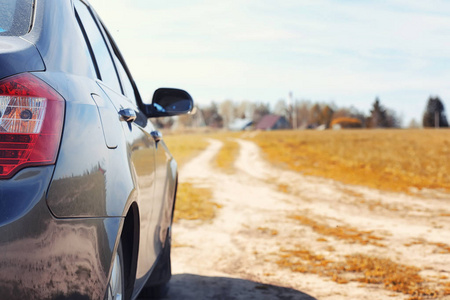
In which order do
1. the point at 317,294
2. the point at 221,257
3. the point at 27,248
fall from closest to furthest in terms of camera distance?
the point at 27,248
the point at 317,294
the point at 221,257

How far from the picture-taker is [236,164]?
67.3 ft

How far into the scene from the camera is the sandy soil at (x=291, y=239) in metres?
4.53

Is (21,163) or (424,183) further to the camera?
(424,183)

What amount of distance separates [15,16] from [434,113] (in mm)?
127316

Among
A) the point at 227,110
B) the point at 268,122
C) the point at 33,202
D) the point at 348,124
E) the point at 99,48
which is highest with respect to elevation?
the point at 227,110

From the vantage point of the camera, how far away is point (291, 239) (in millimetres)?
6691

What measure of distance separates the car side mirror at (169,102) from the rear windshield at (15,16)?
6.36ft

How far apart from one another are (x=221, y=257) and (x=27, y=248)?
171 inches

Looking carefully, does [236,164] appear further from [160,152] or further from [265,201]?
[160,152]

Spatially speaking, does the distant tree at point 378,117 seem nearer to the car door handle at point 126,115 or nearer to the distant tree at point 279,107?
the distant tree at point 279,107

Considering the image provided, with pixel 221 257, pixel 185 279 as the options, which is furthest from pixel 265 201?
pixel 185 279

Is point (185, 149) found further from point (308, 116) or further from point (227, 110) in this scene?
point (227, 110)

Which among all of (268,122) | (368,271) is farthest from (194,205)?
(268,122)

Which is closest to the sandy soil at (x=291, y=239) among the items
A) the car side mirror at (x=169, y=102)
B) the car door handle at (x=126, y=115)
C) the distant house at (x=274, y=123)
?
the car side mirror at (x=169, y=102)
